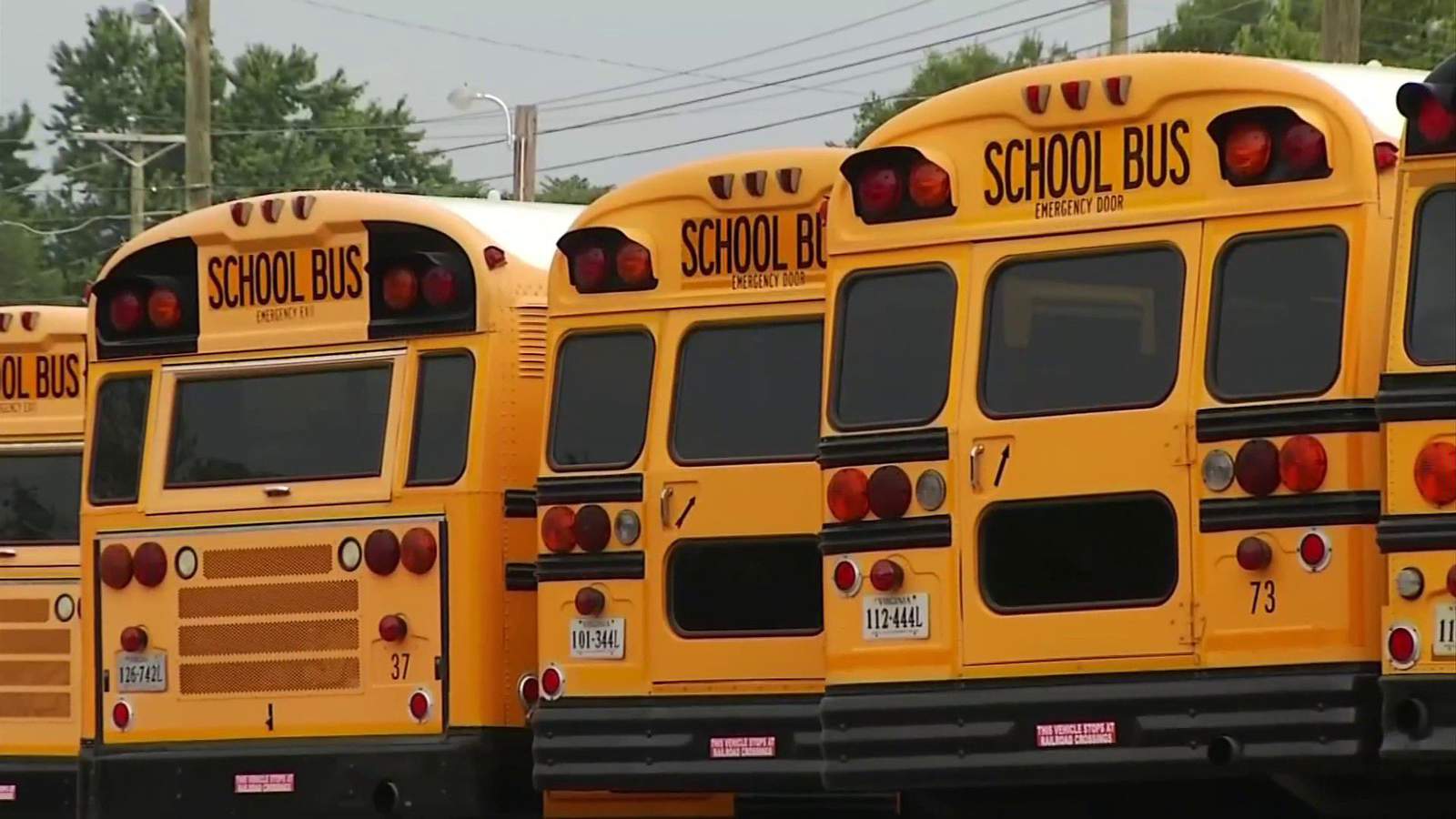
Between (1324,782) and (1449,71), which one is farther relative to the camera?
(1324,782)

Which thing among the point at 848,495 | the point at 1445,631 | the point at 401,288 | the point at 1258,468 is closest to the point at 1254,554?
the point at 1258,468

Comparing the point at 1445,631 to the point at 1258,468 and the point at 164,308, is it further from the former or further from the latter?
the point at 164,308

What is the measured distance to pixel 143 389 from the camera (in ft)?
42.1

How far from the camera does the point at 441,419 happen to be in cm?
1191

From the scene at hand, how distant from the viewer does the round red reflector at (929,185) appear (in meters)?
10.0

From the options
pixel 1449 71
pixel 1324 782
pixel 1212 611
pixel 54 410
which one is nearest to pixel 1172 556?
pixel 1212 611

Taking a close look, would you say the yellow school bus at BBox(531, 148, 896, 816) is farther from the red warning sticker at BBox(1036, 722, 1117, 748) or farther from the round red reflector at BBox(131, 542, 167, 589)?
the round red reflector at BBox(131, 542, 167, 589)

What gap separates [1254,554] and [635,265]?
120 inches

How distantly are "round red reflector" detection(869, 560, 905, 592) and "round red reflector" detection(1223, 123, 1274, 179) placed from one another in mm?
1600

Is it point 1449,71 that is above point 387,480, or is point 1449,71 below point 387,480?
above

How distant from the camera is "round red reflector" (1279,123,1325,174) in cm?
913

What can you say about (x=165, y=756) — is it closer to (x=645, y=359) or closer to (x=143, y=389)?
(x=143, y=389)

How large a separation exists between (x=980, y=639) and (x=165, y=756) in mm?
3976

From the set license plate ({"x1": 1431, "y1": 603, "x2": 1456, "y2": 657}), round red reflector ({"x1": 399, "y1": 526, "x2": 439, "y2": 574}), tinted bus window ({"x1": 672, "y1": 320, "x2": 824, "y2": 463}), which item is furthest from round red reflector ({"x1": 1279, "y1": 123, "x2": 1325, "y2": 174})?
round red reflector ({"x1": 399, "y1": 526, "x2": 439, "y2": 574})
